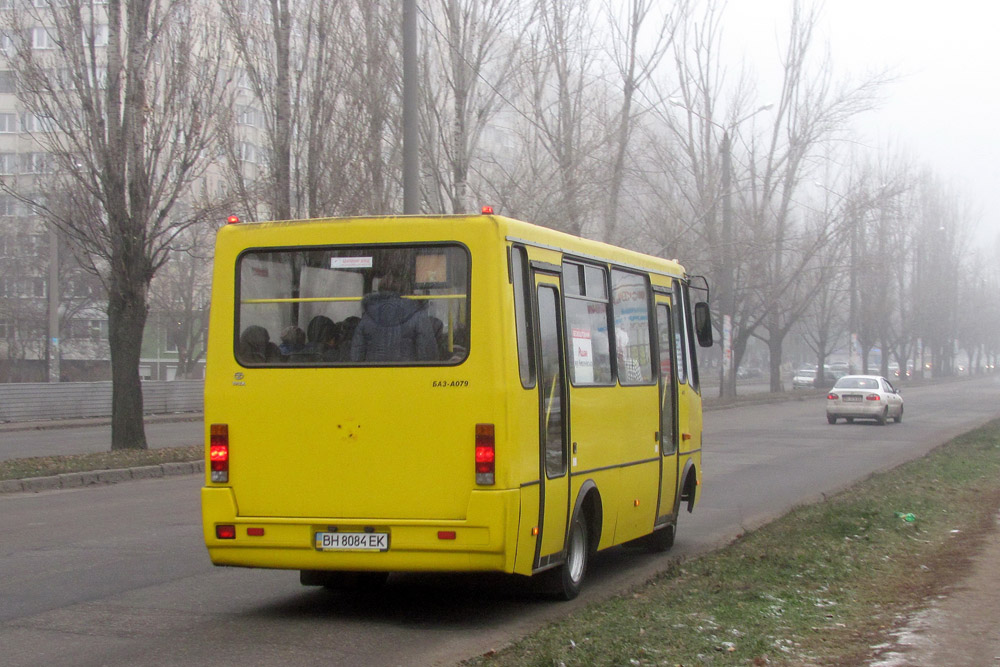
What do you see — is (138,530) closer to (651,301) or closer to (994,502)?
(651,301)

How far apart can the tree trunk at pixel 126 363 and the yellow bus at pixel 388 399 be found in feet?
43.8

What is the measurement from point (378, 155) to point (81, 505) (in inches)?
442

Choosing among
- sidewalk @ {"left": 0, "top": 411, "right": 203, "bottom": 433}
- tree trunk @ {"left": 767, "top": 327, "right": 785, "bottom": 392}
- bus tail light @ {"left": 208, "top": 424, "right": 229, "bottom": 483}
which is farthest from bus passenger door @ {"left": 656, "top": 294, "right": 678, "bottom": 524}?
tree trunk @ {"left": 767, "top": 327, "right": 785, "bottom": 392}

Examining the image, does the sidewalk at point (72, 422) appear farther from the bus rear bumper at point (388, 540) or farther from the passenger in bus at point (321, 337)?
the passenger in bus at point (321, 337)

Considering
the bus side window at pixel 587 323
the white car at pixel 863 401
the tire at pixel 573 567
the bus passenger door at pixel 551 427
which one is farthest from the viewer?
the white car at pixel 863 401

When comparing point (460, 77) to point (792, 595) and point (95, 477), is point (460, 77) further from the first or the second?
point (792, 595)

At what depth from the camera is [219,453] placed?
7.94 meters

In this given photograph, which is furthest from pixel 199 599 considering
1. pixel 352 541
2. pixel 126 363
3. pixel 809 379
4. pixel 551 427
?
pixel 809 379

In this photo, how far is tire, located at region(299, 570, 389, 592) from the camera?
8.98 meters

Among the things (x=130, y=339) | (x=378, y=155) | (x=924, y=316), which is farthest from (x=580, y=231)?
(x=924, y=316)

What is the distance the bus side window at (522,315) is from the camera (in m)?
7.86

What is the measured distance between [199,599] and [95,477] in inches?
382

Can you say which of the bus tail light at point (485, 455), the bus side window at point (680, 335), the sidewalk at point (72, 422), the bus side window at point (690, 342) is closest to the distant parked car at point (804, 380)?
the sidewalk at point (72, 422)

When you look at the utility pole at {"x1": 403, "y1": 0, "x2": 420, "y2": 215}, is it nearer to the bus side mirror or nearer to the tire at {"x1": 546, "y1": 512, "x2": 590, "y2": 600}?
the bus side mirror
